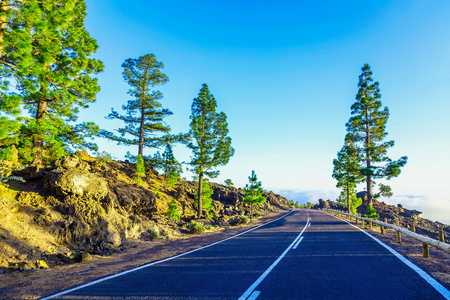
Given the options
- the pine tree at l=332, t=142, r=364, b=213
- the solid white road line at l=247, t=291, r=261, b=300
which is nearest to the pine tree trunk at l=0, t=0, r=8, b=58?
the solid white road line at l=247, t=291, r=261, b=300

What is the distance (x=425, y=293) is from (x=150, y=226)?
14.6 metres

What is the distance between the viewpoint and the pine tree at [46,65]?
29.9 feet

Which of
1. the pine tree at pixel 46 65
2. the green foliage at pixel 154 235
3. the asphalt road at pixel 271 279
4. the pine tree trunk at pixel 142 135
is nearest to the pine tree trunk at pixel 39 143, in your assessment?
the pine tree at pixel 46 65

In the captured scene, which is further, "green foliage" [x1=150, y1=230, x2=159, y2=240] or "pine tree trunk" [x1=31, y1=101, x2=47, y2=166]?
"green foliage" [x1=150, y1=230, x2=159, y2=240]

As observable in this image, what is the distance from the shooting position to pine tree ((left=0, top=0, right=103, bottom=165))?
29.9 feet

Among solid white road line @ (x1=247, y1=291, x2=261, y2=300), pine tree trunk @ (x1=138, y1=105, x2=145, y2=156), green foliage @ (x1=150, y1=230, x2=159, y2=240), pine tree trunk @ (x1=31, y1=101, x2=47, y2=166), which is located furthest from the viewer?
pine tree trunk @ (x1=138, y1=105, x2=145, y2=156)

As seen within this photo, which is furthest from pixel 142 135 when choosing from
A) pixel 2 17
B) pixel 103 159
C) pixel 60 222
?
pixel 60 222

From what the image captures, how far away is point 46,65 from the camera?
10.9 meters

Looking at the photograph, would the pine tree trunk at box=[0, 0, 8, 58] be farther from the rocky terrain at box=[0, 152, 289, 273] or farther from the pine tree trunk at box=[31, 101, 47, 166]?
the rocky terrain at box=[0, 152, 289, 273]

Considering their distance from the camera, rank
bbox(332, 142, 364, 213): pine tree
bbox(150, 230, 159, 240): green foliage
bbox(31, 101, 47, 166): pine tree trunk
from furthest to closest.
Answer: bbox(332, 142, 364, 213): pine tree, bbox(150, 230, 159, 240): green foliage, bbox(31, 101, 47, 166): pine tree trunk

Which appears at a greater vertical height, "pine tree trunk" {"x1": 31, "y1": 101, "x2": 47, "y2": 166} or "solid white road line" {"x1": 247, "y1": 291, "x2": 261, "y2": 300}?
"pine tree trunk" {"x1": 31, "y1": 101, "x2": 47, "y2": 166}

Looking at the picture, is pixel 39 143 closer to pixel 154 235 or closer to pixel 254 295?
pixel 154 235

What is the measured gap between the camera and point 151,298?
4.41 metres

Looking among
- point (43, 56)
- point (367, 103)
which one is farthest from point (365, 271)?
point (367, 103)
